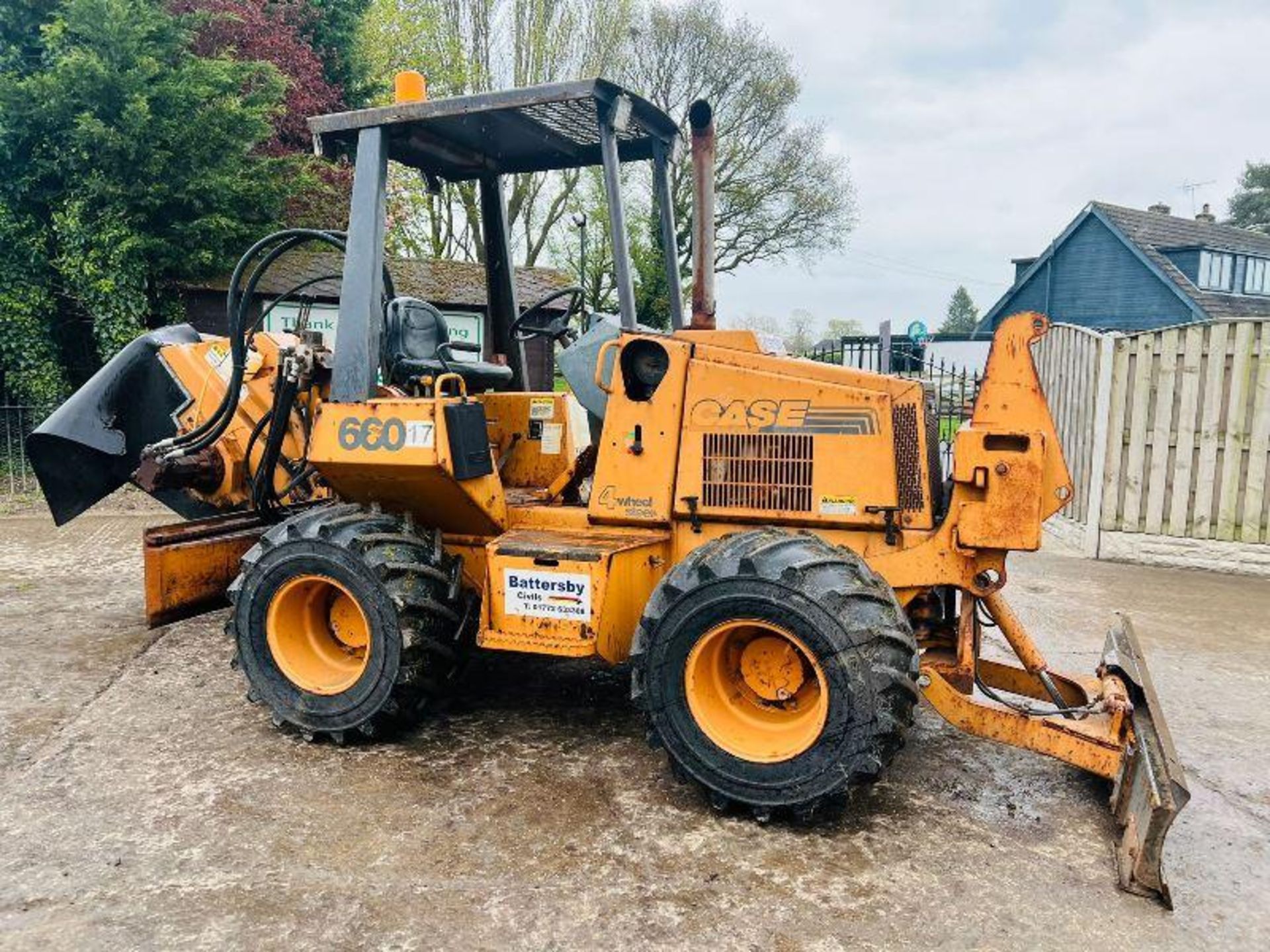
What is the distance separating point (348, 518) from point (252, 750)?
42.2 inches

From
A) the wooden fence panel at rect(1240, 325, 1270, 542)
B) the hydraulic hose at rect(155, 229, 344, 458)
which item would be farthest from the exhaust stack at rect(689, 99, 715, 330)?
the wooden fence panel at rect(1240, 325, 1270, 542)

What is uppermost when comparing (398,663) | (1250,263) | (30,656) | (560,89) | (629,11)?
(629,11)

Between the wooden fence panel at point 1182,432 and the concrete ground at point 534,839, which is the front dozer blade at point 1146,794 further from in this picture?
the wooden fence panel at point 1182,432

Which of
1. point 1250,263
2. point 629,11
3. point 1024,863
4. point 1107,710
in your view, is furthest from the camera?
point 1250,263

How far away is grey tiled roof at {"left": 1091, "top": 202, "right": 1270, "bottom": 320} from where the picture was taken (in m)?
26.6

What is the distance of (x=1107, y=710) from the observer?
3668 mm

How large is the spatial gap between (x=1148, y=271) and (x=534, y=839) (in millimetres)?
28626

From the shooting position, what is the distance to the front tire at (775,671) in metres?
3.33

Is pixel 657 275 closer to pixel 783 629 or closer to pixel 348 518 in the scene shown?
pixel 348 518

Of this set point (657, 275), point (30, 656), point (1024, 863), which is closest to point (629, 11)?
point (657, 275)

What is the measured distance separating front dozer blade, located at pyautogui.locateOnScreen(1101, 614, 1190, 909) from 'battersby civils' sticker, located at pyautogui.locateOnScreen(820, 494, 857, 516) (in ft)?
4.18

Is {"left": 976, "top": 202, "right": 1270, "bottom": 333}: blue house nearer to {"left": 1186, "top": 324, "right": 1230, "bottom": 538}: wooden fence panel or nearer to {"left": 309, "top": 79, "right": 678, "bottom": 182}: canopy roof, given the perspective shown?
{"left": 1186, "top": 324, "right": 1230, "bottom": 538}: wooden fence panel

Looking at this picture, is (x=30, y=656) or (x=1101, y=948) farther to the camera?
(x=30, y=656)

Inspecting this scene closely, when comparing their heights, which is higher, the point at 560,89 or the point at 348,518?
the point at 560,89
